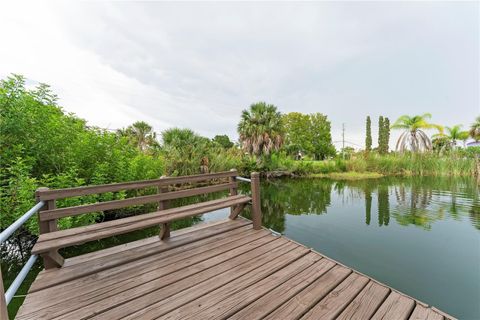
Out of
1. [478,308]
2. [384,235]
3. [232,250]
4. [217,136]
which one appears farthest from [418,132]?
[217,136]

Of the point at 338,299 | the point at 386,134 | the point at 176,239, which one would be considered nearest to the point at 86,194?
the point at 176,239

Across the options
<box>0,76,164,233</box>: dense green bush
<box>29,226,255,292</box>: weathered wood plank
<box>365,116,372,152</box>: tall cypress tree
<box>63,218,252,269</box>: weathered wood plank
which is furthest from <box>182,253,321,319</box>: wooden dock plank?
<box>365,116,372,152</box>: tall cypress tree

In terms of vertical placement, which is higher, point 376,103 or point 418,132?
point 376,103

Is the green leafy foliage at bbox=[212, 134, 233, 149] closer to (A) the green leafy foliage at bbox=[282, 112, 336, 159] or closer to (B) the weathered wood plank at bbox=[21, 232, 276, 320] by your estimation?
(A) the green leafy foliage at bbox=[282, 112, 336, 159]

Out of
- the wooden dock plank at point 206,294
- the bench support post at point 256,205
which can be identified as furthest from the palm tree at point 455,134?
the wooden dock plank at point 206,294

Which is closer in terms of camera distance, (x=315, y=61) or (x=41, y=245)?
(x=41, y=245)

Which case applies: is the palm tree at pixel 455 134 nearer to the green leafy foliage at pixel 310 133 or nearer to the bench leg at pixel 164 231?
the green leafy foliage at pixel 310 133

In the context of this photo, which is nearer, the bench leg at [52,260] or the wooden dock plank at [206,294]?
the wooden dock plank at [206,294]

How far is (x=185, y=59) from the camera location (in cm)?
1038

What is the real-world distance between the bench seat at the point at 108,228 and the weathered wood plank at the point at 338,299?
1.80m

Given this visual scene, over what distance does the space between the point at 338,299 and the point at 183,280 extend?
1.61 m

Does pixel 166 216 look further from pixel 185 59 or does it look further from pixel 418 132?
pixel 418 132

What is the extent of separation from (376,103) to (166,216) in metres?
24.3

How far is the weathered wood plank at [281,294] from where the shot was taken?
5.31ft
